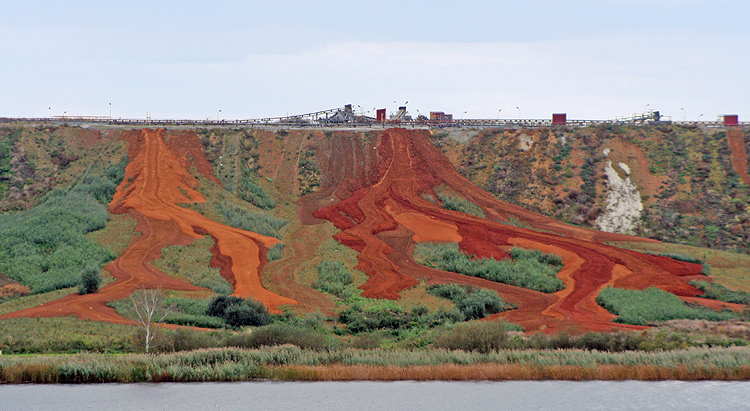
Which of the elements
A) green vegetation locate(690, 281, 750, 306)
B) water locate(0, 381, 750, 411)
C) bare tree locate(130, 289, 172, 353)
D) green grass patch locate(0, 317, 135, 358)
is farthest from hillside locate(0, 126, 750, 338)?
water locate(0, 381, 750, 411)

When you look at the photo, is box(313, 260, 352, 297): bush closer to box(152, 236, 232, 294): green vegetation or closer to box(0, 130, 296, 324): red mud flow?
box(0, 130, 296, 324): red mud flow

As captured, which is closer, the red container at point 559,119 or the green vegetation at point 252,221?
the green vegetation at point 252,221

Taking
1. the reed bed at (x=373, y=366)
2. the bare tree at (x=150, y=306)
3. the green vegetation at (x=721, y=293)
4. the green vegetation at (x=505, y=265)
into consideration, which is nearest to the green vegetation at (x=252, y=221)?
the green vegetation at (x=505, y=265)

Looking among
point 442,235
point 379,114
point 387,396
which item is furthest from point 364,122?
point 387,396

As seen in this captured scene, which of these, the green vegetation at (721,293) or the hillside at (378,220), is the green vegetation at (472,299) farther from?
the green vegetation at (721,293)

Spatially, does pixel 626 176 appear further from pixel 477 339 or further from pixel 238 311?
pixel 238 311

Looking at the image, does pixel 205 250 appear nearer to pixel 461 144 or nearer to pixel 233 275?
pixel 233 275
